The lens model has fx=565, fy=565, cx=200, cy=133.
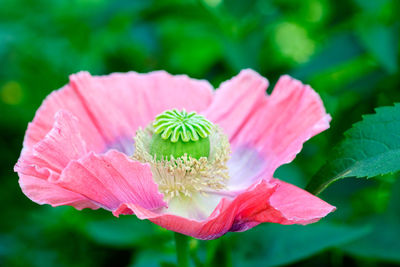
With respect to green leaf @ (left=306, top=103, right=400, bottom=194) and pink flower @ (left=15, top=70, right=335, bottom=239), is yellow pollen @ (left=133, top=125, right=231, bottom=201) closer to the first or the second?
pink flower @ (left=15, top=70, right=335, bottom=239)

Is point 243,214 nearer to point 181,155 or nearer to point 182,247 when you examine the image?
point 182,247

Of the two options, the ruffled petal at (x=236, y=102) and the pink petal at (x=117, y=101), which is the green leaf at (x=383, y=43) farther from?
the pink petal at (x=117, y=101)

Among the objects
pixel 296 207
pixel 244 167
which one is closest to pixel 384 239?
pixel 244 167

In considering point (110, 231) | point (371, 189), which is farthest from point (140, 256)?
point (371, 189)

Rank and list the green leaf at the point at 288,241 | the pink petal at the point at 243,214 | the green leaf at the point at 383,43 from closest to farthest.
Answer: the pink petal at the point at 243,214, the green leaf at the point at 288,241, the green leaf at the point at 383,43

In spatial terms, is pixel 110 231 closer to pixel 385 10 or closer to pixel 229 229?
pixel 229 229

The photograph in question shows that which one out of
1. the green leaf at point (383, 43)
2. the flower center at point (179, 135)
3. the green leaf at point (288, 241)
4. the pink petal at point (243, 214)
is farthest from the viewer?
the green leaf at point (383, 43)

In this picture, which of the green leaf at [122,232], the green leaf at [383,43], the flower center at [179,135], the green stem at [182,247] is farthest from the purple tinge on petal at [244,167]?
the green leaf at [383,43]
